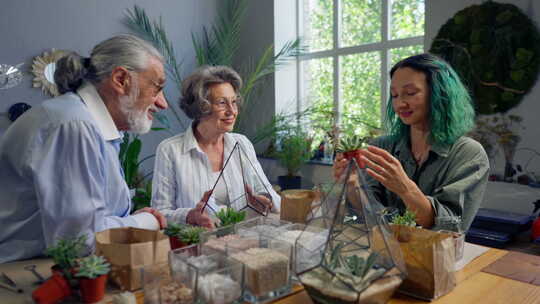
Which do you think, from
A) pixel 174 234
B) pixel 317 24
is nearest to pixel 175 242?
pixel 174 234

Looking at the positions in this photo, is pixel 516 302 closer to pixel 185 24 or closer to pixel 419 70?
pixel 419 70

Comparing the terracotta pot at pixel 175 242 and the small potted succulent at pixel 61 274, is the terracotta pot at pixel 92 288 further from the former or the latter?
the terracotta pot at pixel 175 242

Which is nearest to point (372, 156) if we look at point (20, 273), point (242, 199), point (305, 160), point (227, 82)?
point (242, 199)

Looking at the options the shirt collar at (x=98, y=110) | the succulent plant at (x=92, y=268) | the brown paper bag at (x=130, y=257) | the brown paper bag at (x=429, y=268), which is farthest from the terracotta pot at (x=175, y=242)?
the brown paper bag at (x=429, y=268)

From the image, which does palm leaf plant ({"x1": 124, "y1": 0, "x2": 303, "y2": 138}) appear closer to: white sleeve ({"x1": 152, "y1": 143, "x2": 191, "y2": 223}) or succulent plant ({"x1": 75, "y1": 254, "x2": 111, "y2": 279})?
white sleeve ({"x1": 152, "y1": 143, "x2": 191, "y2": 223})

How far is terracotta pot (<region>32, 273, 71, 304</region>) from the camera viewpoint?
0.97m

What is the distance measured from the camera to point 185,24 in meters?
5.30

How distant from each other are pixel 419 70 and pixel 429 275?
116 centimetres

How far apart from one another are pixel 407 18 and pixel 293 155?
6.00 ft

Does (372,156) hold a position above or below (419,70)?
below

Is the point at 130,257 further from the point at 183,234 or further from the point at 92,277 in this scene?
the point at 183,234

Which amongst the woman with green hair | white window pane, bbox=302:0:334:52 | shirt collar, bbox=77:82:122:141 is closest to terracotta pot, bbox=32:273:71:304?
shirt collar, bbox=77:82:122:141

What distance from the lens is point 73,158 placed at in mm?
1309

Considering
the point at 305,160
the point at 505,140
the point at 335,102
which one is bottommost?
the point at 305,160
